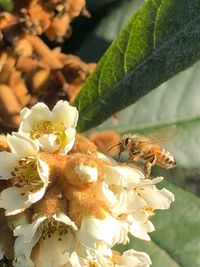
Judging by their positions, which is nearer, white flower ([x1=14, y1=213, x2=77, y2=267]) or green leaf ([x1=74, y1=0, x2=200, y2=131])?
white flower ([x1=14, y1=213, x2=77, y2=267])

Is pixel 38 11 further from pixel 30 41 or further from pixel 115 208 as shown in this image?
pixel 115 208

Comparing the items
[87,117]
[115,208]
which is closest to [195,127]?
[87,117]

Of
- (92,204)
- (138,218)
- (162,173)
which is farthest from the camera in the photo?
(162,173)

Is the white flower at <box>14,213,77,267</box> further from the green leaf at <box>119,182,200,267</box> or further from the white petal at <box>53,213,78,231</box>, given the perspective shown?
the green leaf at <box>119,182,200,267</box>

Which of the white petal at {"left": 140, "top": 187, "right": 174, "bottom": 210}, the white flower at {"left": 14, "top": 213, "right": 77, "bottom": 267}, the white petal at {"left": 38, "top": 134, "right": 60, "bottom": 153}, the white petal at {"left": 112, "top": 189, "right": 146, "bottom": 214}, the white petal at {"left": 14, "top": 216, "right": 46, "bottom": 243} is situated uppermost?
the white petal at {"left": 38, "top": 134, "right": 60, "bottom": 153}

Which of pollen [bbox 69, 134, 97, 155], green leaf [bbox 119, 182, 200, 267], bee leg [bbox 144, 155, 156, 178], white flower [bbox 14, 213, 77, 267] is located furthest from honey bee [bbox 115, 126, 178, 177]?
white flower [bbox 14, 213, 77, 267]

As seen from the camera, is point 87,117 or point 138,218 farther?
point 87,117
